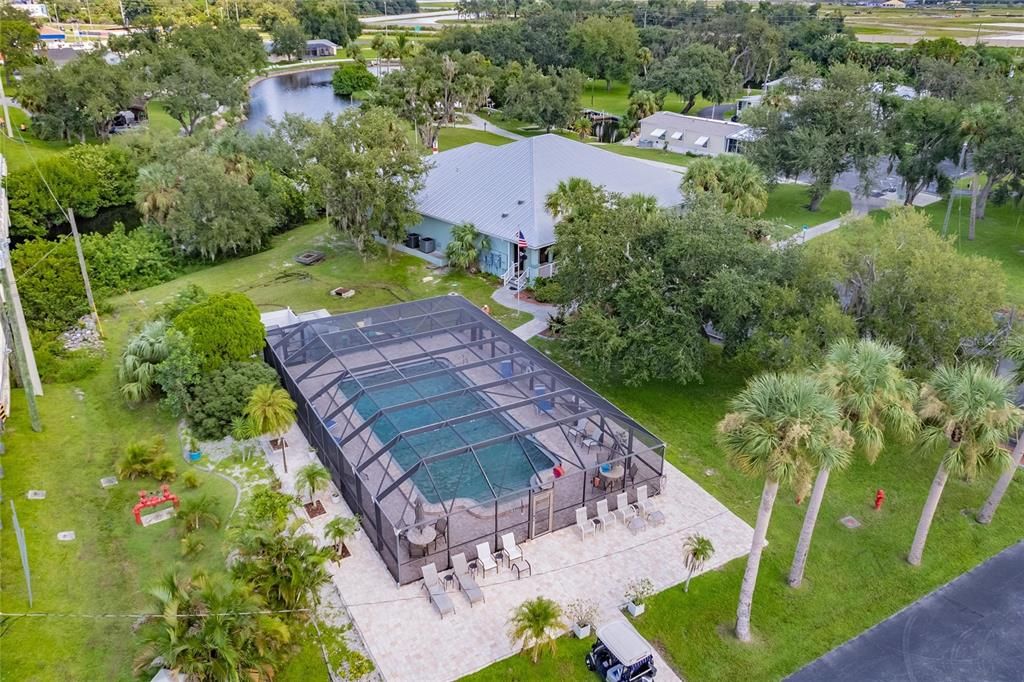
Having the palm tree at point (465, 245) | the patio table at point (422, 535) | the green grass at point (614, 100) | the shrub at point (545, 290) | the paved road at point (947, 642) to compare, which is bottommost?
the paved road at point (947, 642)

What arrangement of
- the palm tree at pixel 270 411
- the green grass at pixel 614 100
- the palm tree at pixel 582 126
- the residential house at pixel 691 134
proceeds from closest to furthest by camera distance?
1. the palm tree at pixel 270 411
2. the residential house at pixel 691 134
3. the palm tree at pixel 582 126
4. the green grass at pixel 614 100

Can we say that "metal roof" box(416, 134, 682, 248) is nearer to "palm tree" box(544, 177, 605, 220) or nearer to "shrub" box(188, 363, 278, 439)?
"palm tree" box(544, 177, 605, 220)

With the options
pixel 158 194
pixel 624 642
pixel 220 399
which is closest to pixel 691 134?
pixel 158 194

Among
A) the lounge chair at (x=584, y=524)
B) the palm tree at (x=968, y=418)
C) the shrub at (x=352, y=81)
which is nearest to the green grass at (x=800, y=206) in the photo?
the palm tree at (x=968, y=418)

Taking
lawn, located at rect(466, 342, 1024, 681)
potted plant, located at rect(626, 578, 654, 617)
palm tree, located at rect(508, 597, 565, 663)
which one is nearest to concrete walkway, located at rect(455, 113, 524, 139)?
lawn, located at rect(466, 342, 1024, 681)

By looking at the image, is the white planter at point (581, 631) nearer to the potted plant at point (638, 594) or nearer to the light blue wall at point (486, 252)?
the potted plant at point (638, 594)

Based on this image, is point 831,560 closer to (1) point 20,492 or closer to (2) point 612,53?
(1) point 20,492
